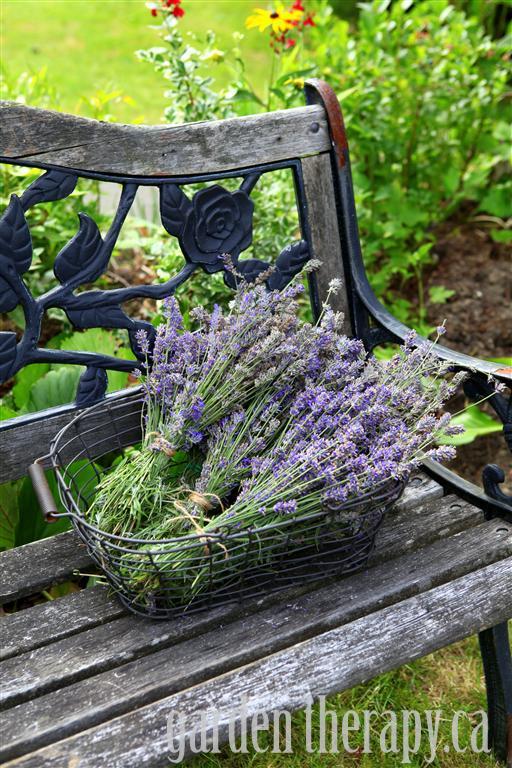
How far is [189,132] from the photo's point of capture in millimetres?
1941

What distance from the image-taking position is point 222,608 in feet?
A: 5.51

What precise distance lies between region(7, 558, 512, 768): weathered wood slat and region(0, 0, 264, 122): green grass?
5.15 meters

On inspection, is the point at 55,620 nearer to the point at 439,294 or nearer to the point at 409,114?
the point at 439,294

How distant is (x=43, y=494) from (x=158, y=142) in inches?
31.8

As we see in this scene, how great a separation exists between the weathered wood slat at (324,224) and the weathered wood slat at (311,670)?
81 centimetres

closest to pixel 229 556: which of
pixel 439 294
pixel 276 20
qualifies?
pixel 276 20

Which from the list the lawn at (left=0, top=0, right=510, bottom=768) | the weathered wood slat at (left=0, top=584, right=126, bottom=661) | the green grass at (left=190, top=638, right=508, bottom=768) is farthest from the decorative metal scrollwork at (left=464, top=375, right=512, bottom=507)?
the lawn at (left=0, top=0, right=510, bottom=768)

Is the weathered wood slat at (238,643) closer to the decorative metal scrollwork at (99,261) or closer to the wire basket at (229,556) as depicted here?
the wire basket at (229,556)

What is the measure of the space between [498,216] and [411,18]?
884 mm

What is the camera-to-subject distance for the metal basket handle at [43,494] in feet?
5.35

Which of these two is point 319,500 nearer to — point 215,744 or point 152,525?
point 152,525

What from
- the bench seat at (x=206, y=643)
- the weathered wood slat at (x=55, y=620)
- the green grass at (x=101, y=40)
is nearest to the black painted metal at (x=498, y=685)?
the bench seat at (x=206, y=643)

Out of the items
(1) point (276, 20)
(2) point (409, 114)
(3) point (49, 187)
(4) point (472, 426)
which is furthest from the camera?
(2) point (409, 114)

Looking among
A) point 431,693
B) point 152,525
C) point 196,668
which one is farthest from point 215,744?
point 431,693
